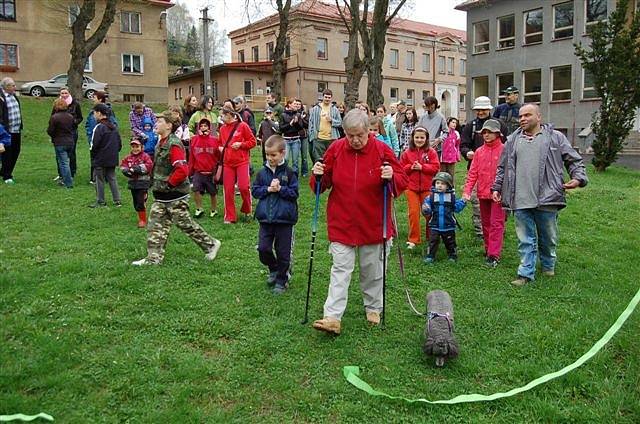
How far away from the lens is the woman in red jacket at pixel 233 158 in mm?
9672

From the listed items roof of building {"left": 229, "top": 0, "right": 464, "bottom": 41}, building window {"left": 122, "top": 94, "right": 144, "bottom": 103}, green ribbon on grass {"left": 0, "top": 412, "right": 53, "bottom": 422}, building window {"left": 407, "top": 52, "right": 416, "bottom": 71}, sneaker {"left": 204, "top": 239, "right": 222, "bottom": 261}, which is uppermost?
roof of building {"left": 229, "top": 0, "right": 464, "bottom": 41}

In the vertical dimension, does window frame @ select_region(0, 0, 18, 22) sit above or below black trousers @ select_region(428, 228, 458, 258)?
above

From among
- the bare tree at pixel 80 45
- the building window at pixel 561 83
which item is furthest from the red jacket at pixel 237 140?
the building window at pixel 561 83

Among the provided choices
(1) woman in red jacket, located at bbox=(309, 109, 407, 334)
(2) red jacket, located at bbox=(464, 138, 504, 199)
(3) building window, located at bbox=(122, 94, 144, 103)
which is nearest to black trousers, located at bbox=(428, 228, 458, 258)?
(2) red jacket, located at bbox=(464, 138, 504, 199)

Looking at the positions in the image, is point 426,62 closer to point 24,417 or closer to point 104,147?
point 104,147

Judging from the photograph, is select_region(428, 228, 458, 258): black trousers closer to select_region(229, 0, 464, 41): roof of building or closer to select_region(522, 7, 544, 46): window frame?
select_region(522, 7, 544, 46): window frame

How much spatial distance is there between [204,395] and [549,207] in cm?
435

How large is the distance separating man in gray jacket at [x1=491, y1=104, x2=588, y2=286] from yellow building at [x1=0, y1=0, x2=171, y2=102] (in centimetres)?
3770

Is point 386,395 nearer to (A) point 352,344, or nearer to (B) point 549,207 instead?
(A) point 352,344

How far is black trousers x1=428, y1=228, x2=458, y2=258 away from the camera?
25.3 ft

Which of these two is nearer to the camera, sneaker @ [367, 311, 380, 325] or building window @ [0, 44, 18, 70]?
sneaker @ [367, 311, 380, 325]

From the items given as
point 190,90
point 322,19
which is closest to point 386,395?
point 322,19

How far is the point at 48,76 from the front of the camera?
3953 cm

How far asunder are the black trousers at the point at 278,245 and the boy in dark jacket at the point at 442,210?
87.5 inches
